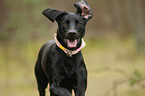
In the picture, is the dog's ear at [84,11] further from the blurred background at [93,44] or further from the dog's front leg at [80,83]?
the blurred background at [93,44]

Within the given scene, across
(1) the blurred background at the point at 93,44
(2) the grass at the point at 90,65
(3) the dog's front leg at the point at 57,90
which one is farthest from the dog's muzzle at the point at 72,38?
(2) the grass at the point at 90,65

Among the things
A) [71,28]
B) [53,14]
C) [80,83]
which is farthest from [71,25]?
[80,83]

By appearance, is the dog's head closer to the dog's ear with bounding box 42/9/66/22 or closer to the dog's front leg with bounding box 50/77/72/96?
the dog's ear with bounding box 42/9/66/22

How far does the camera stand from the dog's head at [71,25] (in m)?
4.69

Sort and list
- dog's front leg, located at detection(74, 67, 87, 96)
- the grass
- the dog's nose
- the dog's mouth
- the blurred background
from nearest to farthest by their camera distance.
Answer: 1. the dog's nose
2. the dog's mouth
3. dog's front leg, located at detection(74, 67, 87, 96)
4. the grass
5. the blurred background

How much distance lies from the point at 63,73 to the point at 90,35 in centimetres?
1488

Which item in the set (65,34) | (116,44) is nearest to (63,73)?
(65,34)

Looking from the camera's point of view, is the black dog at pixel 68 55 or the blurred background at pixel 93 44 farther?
the blurred background at pixel 93 44

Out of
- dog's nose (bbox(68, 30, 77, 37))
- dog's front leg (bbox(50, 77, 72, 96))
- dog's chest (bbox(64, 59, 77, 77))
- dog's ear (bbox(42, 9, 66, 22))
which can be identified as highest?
dog's ear (bbox(42, 9, 66, 22))

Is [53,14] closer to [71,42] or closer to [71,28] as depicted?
[71,28]

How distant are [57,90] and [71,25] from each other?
2.89 feet

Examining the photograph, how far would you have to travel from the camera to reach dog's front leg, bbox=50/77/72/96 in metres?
4.65

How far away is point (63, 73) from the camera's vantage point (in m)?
4.87

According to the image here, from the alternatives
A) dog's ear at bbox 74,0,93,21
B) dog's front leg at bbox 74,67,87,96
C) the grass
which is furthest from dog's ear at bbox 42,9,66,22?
the grass
